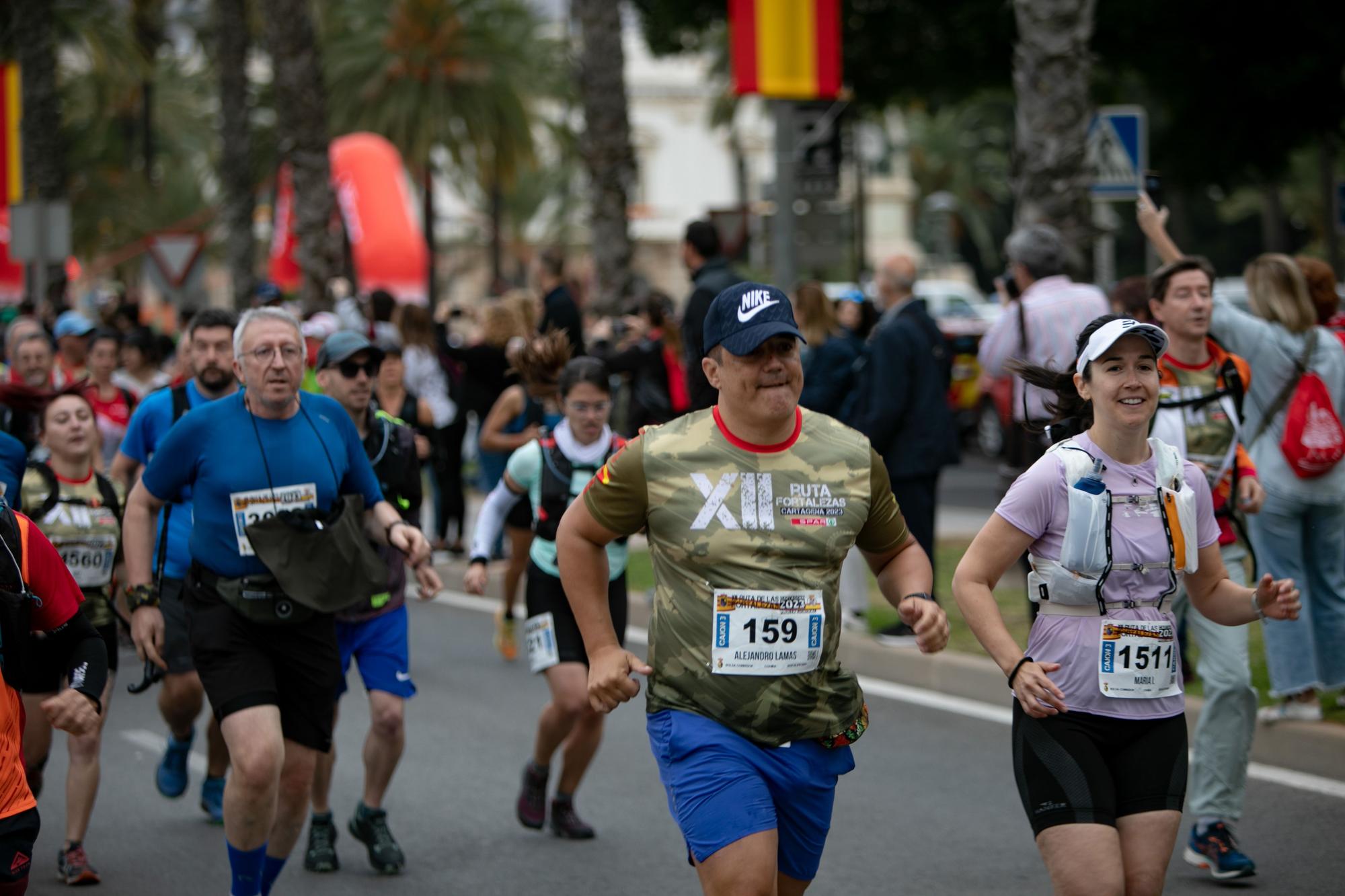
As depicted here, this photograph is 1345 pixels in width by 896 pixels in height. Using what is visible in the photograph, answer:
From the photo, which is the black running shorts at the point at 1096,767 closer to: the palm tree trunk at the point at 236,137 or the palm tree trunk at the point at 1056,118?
the palm tree trunk at the point at 1056,118

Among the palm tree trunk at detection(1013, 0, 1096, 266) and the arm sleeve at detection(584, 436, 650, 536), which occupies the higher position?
the palm tree trunk at detection(1013, 0, 1096, 266)

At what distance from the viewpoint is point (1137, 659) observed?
4.38 metres

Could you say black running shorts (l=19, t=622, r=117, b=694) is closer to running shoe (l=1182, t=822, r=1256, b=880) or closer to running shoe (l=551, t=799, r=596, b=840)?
running shoe (l=551, t=799, r=596, b=840)

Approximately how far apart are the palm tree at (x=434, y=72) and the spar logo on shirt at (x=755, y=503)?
34863mm

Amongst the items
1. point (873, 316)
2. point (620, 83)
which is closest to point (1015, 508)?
point (873, 316)

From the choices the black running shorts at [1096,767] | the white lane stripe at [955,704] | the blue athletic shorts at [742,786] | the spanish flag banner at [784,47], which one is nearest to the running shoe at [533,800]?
the white lane stripe at [955,704]

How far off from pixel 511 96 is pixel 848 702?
1427 inches

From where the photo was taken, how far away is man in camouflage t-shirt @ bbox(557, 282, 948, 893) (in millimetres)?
4207

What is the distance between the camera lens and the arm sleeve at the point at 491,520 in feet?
21.8

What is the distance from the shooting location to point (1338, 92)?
23.3 metres

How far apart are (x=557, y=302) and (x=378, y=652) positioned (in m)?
6.72

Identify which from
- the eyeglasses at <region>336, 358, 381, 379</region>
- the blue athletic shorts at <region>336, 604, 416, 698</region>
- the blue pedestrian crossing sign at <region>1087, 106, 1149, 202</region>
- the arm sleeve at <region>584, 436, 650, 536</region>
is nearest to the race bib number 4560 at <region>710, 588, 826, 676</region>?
the arm sleeve at <region>584, 436, 650, 536</region>

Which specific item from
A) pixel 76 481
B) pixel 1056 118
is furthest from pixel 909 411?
pixel 76 481

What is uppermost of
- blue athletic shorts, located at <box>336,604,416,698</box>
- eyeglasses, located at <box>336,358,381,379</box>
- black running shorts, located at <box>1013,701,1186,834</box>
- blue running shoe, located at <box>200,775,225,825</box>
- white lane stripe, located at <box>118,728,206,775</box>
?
eyeglasses, located at <box>336,358,381,379</box>
